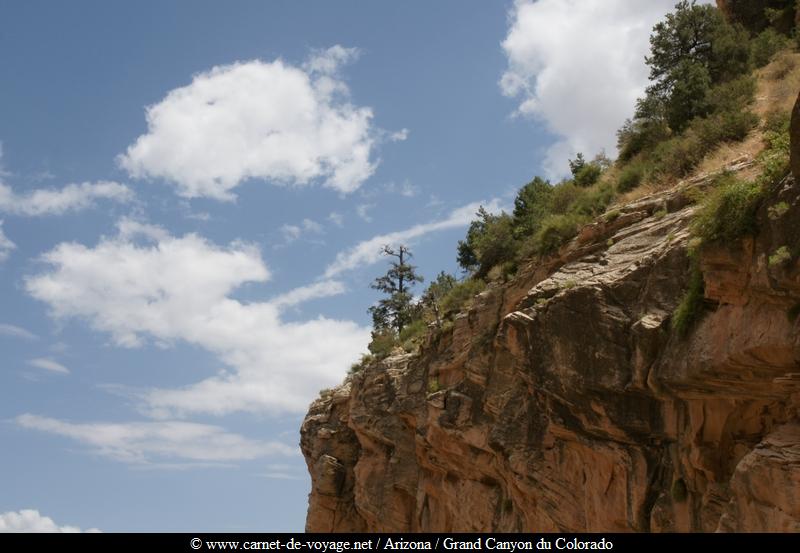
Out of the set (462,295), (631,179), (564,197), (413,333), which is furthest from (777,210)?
(413,333)

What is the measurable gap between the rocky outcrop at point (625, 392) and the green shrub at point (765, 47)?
13.3 metres

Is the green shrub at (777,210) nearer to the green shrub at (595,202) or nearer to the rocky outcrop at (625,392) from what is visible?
the rocky outcrop at (625,392)

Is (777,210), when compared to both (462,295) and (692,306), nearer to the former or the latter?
(692,306)

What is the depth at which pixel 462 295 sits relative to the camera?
31594 mm

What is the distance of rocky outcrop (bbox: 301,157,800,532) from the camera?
41.9 ft

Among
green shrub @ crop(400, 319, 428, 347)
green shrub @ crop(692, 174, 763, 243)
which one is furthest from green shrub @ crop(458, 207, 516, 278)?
green shrub @ crop(692, 174, 763, 243)

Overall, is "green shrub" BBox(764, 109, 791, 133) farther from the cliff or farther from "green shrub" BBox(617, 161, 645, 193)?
"green shrub" BBox(617, 161, 645, 193)

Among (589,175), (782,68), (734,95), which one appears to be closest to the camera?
(734,95)

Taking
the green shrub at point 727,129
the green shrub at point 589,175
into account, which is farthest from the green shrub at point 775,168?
the green shrub at point 589,175

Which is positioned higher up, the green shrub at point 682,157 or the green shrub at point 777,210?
the green shrub at point 682,157

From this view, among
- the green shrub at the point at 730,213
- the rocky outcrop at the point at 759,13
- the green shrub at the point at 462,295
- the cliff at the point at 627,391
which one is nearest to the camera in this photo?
the cliff at the point at 627,391

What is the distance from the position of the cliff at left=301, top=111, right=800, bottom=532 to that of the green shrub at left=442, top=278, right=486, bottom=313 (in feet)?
4.74

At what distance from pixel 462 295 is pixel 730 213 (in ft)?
60.2

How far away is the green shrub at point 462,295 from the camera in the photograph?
31.0 metres
